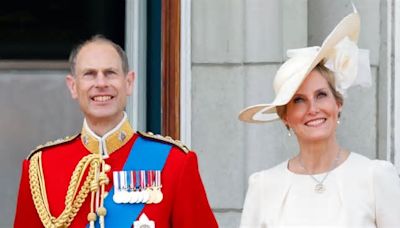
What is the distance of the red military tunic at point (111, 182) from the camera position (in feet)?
14.8

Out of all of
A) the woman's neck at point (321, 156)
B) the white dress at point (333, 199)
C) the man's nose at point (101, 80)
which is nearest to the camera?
the white dress at point (333, 199)

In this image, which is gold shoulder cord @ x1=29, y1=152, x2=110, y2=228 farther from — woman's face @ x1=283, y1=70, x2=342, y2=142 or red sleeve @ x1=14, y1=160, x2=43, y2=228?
woman's face @ x1=283, y1=70, x2=342, y2=142

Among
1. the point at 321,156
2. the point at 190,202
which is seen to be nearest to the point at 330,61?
the point at 321,156

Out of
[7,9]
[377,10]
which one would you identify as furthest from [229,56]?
[7,9]

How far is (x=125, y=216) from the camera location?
450 cm

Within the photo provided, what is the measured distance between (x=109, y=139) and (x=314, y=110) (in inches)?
27.8

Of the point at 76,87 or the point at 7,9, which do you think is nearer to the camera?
the point at 76,87

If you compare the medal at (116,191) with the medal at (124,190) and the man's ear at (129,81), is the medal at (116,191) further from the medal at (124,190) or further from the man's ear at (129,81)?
the man's ear at (129,81)

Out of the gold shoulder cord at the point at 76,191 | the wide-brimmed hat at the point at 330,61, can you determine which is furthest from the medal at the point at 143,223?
the wide-brimmed hat at the point at 330,61

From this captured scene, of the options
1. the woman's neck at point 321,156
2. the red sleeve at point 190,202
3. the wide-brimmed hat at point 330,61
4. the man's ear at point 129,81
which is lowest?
the red sleeve at point 190,202

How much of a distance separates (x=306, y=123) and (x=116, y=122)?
0.64 m

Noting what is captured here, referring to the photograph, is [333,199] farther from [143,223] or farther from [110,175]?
[110,175]

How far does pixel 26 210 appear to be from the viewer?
15.2ft

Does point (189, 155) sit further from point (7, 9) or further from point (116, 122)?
point (7, 9)
